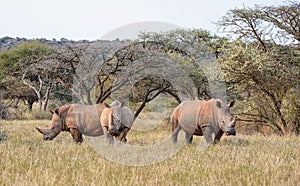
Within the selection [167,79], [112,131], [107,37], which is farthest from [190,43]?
[112,131]

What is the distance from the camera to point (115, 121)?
10133 millimetres

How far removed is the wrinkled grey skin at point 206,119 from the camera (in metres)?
10.6

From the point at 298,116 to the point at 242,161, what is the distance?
10.5 metres

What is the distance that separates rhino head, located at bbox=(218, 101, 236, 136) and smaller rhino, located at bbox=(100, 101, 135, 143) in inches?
89.5

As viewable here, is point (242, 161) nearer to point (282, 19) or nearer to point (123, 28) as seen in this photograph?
point (123, 28)

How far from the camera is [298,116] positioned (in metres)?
17.8

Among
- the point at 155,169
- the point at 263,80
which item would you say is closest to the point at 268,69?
the point at 263,80

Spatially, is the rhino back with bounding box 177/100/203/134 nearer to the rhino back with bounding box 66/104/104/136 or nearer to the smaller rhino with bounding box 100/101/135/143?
the smaller rhino with bounding box 100/101/135/143

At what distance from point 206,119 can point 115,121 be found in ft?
8.06

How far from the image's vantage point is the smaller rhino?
33.2ft

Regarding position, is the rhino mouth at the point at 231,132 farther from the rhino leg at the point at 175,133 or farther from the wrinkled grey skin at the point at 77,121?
the wrinkled grey skin at the point at 77,121

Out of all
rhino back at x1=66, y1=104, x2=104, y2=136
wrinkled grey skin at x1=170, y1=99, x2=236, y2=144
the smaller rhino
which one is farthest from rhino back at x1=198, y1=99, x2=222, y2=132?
rhino back at x1=66, y1=104, x2=104, y2=136

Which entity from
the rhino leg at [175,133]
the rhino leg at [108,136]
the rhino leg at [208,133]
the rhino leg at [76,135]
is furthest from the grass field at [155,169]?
the rhino leg at [175,133]

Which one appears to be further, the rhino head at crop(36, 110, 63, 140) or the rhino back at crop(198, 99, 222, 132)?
the rhino head at crop(36, 110, 63, 140)
